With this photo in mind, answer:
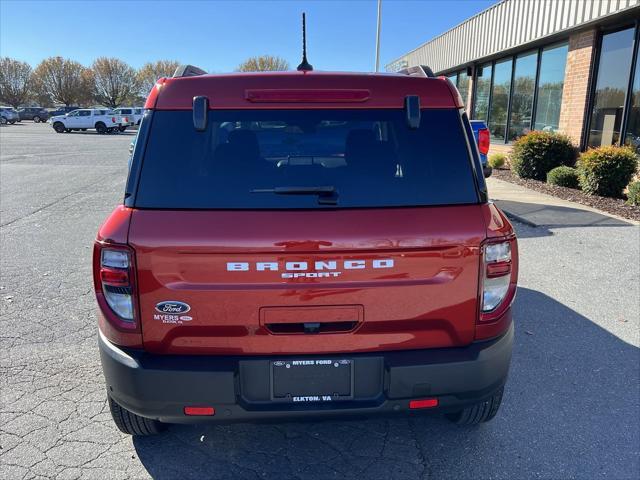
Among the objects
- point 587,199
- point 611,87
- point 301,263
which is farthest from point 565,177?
point 301,263

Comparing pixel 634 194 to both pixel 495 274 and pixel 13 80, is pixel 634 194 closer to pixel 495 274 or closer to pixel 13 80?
pixel 495 274

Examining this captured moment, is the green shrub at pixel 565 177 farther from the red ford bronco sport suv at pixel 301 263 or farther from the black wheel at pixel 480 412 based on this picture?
the red ford bronco sport suv at pixel 301 263

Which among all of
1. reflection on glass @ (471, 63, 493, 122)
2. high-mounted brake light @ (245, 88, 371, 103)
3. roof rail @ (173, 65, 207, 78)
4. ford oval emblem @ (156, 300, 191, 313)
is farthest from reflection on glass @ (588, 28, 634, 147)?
ford oval emblem @ (156, 300, 191, 313)

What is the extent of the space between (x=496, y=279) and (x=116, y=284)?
5.44ft

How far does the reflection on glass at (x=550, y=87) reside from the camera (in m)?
12.2

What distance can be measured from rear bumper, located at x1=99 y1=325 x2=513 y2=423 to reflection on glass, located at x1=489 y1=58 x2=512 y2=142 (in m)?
14.6

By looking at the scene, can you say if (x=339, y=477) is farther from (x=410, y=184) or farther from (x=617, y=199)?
(x=617, y=199)

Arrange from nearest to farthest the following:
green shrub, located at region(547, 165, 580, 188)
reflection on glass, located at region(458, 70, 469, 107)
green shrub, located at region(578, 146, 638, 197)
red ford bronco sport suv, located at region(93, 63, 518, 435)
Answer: red ford bronco sport suv, located at region(93, 63, 518, 435) → green shrub, located at region(578, 146, 638, 197) → green shrub, located at region(547, 165, 580, 188) → reflection on glass, located at region(458, 70, 469, 107)

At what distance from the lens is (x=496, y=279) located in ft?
7.34

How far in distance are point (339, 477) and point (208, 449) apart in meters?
0.73

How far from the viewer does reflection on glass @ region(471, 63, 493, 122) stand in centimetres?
1653

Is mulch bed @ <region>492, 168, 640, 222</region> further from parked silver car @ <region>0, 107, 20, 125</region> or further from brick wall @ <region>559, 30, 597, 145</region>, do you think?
parked silver car @ <region>0, 107, 20, 125</region>

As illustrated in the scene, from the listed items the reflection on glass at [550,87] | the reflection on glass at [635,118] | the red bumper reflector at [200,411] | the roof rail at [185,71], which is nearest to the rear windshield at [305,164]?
the roof rail at [185,71]

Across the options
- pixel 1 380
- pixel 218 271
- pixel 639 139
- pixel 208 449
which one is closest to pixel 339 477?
pixel 208 449
